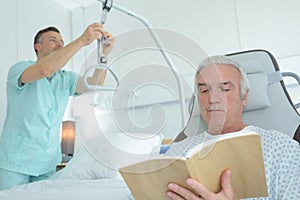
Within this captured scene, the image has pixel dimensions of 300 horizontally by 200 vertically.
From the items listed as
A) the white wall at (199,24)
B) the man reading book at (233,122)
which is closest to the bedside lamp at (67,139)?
the white wall at (199,24)

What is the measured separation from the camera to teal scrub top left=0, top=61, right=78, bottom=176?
1.59 metres

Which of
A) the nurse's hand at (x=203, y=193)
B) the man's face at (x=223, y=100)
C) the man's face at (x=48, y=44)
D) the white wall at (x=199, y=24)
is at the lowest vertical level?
the nurse's hand at (x=203, y=193)

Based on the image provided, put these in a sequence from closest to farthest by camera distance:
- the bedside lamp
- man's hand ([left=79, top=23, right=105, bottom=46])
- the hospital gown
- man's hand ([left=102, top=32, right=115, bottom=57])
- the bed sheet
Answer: the hospital gown
the bed sheet
man's hand ([left=79, top=23, right=105, bottom=46])
man's hand ([left=102, top=32, right=115, bottom=57])
the bedside lamp

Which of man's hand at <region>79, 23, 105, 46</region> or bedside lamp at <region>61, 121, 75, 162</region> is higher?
man's hand at <region>79, 23, 105, 46</region>

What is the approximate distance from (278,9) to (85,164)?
5.67ft

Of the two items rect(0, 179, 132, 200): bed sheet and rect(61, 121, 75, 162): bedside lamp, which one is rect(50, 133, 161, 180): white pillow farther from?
rect(61, 121, 75, 162): bedside lamp

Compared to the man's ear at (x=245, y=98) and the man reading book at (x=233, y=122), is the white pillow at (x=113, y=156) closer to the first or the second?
the man reading book at (x=233, y=122)

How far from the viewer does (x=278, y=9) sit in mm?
2309

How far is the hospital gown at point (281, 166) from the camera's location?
0.93 m

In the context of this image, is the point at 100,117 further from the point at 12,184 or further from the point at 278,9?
the point at 278,9

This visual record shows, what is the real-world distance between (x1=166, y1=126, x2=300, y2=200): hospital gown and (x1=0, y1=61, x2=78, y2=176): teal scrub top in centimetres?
107

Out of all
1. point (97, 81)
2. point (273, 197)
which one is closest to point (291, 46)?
→ point (97, 81)

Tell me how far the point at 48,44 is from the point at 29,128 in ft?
1.60

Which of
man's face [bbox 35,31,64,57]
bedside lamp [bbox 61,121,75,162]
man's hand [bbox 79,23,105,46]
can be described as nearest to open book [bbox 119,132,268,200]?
man's hand [bbox 79,23,105,46]
